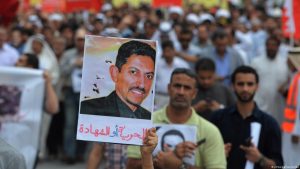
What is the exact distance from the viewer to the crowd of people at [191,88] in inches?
198

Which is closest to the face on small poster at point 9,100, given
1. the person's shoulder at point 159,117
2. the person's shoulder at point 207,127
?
the person's shoulder at point 159,117

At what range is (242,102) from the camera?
5.54 metres

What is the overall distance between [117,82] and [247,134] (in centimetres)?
161

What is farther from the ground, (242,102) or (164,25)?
(164,25)

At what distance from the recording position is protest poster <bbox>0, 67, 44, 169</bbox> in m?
7.22

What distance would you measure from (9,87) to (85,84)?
3741mm

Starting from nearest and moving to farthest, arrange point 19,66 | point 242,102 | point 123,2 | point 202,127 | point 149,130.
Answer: point 149,130 < point 202,127 < point 242,102 < point 19,66 < point 123,2

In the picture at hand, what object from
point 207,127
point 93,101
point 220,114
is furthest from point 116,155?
point 93,101

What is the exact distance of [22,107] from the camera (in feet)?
24.8

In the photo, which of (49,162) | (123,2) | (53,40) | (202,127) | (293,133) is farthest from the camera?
(123,2)

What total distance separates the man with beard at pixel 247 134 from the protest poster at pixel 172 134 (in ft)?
1.50

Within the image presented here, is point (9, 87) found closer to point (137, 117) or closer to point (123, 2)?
point (137, 117)

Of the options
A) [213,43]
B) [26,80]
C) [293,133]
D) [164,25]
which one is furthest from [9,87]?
[164,25]

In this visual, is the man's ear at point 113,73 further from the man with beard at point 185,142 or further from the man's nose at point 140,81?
the man with beard at point 185,142
